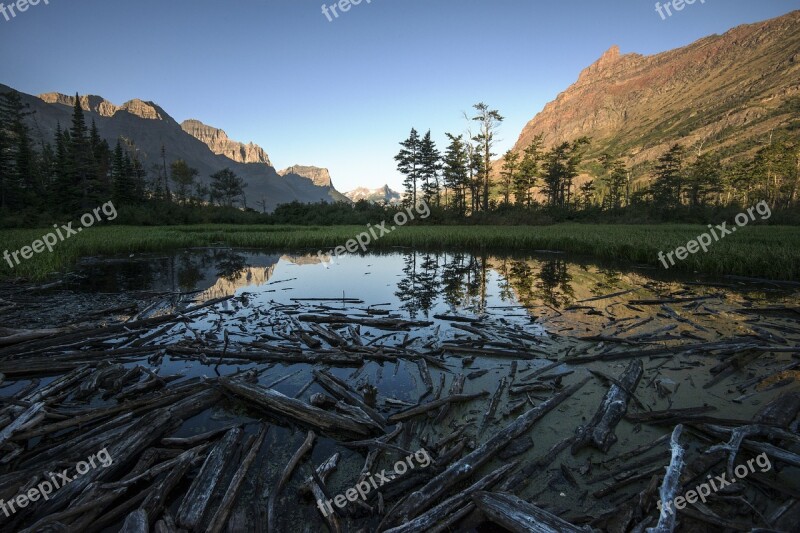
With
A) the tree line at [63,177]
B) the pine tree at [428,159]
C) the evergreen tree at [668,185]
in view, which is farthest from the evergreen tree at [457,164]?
the tree line at [63,177]

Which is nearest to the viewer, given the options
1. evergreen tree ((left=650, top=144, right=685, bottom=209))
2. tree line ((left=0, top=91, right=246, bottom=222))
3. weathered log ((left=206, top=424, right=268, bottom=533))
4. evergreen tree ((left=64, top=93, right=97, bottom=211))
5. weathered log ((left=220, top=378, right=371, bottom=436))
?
weathered log ((left=206, top=424, right=268, bottom=533))

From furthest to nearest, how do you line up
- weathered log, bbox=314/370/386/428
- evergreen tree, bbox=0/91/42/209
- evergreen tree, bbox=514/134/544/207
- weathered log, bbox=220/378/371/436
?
1. evergreen tree, bbox=514/134/544/207
2. evergreen tree, bbox=0/91/42/209
3. weathered log, bbox=314/370/386/428
4. weathered log, bbox=220/378/371/436

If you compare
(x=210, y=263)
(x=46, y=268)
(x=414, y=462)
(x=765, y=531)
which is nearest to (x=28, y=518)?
(x=414, y=462)

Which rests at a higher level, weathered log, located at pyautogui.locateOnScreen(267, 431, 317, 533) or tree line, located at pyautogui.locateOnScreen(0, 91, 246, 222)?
tree line, located at pyautogui.locateOnScreen(0, 91, 246, 222)

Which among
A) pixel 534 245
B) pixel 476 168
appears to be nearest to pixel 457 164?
pixel 476 168

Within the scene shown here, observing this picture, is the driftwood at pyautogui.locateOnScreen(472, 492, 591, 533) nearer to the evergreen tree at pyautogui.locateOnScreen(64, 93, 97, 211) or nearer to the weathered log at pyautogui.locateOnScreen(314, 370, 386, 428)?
the weathered log at pyautogui.locateOnScreen(314, 370, 386, 428)

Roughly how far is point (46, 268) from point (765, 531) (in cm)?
2204

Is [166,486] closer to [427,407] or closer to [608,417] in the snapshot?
[427,407]

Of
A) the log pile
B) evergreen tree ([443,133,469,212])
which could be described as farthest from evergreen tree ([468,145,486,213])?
the log pile

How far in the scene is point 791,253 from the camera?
48.2 ft

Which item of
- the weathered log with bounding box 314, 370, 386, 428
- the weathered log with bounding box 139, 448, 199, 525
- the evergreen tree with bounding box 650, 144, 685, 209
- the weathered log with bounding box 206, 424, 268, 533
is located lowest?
the weathered log with bounding box 314, 370, 386, 428

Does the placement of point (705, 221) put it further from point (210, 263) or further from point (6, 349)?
point (6, 349)

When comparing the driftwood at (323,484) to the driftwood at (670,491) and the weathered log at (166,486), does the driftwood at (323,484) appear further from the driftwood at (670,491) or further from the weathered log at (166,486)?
the driftwood at (670,491)

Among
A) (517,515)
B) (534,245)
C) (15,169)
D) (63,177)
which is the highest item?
(15,169)
